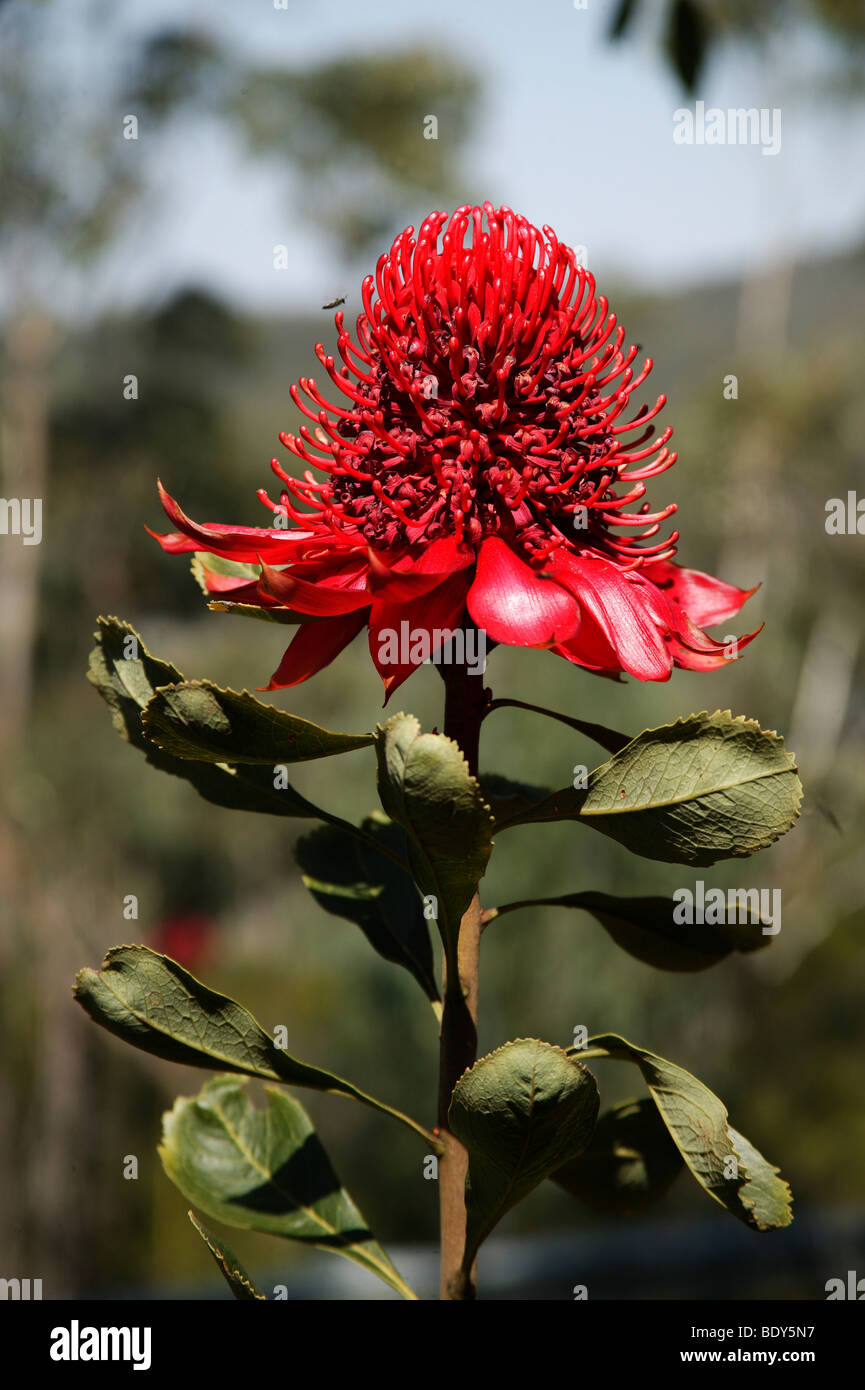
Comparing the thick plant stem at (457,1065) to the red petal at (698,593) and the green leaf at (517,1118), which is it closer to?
the green leaf at (517,1118)

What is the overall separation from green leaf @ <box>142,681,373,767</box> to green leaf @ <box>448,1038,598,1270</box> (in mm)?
144

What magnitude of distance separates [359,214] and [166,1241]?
5.15m

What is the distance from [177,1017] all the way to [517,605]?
238mm

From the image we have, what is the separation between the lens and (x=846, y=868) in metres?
5.86

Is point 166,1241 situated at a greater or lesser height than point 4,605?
lesser

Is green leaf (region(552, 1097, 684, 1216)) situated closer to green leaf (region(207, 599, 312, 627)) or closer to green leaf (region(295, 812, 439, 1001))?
green leaf (region(295, 812, 439, 1001))

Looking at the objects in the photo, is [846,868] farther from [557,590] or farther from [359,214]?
[557,590]

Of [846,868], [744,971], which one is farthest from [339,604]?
[846,868]

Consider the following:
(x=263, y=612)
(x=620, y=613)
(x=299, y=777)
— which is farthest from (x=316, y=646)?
(x=299, y=777)

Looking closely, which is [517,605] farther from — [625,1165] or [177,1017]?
[625,1165]

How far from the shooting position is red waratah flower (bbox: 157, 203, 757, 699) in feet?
1.78

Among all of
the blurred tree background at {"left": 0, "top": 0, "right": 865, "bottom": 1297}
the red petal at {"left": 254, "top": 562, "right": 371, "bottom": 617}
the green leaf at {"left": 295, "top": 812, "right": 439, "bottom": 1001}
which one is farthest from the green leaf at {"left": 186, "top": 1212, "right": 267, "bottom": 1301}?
the blurred tree background at {"left": 0, "top": 0, "right": 865, "bottom": 1297}

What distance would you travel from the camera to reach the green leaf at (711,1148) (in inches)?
20.2

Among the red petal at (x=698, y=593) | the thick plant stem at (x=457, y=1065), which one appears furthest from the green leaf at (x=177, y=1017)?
the red petal at (x=698, y=593)
